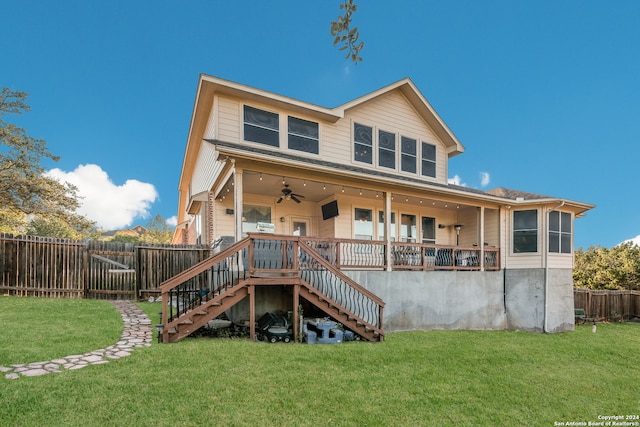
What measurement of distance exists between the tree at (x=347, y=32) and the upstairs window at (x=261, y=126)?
7658 millimetres

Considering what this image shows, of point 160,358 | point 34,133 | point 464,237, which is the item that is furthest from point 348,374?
point 34,133

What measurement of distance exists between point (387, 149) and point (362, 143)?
1.12 meters

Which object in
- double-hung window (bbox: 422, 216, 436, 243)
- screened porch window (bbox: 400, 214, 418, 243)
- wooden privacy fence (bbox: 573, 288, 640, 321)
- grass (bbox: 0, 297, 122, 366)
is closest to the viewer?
grass (bbox: 0, 297, 122, 366)

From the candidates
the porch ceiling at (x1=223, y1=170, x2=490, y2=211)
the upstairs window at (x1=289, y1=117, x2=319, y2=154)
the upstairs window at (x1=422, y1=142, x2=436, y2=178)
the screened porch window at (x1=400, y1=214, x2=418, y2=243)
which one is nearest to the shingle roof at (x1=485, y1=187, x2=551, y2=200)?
the upstairs window at (x1=422, y1=142, x2=436, y2=178)

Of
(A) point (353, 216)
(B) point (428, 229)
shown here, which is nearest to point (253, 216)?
(A) point (353, 216)

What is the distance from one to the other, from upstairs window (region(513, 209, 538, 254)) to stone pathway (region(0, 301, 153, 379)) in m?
12.2

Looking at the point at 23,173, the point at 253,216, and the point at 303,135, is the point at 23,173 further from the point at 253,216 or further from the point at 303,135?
the point at 303,135

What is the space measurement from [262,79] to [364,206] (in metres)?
16.1

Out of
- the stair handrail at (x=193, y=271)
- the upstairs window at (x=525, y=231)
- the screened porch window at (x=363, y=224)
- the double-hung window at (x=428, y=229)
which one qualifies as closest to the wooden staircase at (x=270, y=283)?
the stair handrail at (x=193, y=271)

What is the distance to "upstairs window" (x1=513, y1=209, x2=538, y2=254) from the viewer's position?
1152 centimetres

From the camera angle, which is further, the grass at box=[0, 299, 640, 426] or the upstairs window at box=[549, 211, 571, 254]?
the upstairs window at box=[549, 211, 571, 254]

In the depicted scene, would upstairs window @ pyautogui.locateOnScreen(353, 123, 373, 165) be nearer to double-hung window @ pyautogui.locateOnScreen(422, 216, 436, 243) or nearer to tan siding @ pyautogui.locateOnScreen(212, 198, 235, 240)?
double-hung window @ pyautogui.locateOnScreen(422, 216, 436, 243)

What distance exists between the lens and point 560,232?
11.8m

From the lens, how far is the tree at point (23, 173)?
47.8 ft
